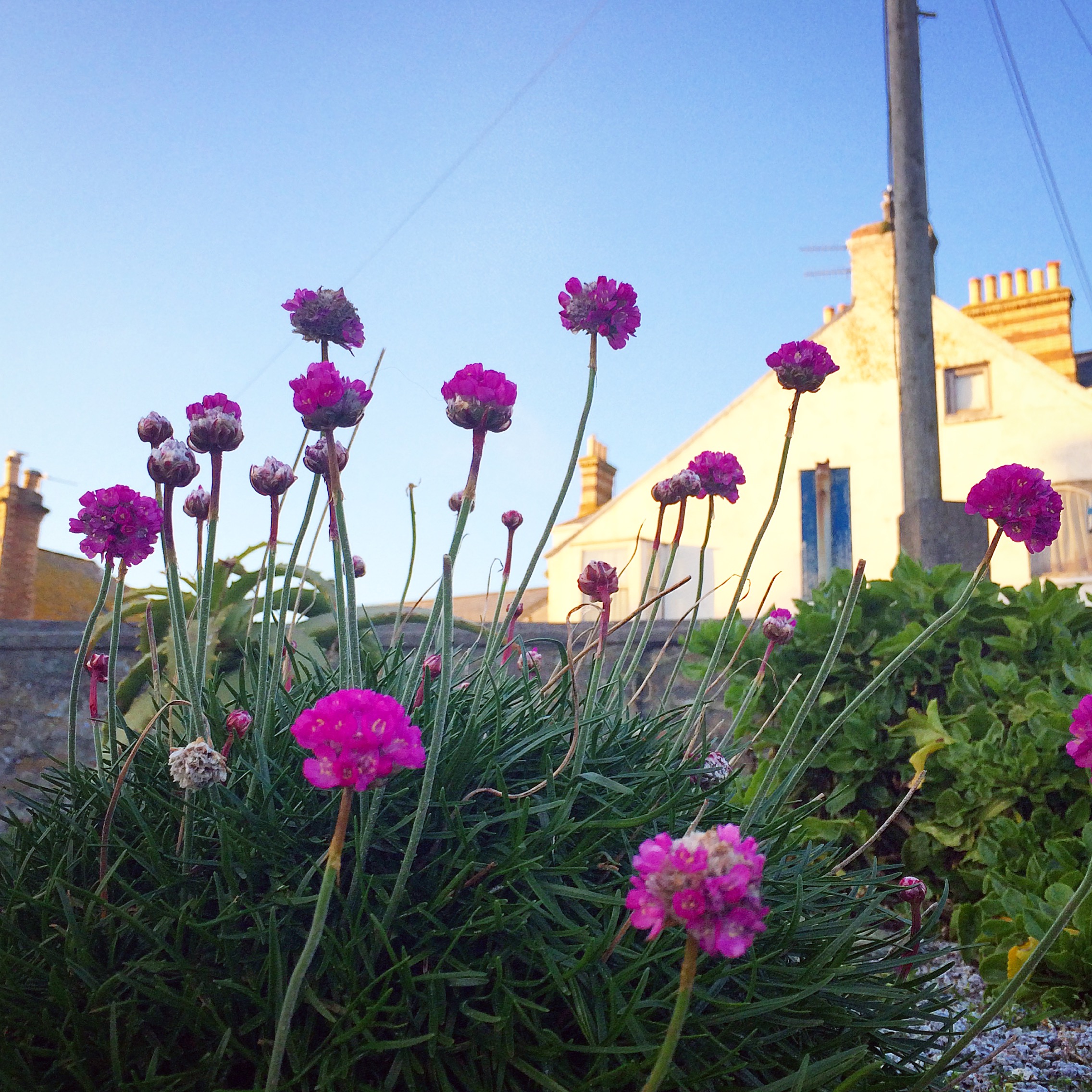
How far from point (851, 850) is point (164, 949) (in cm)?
211

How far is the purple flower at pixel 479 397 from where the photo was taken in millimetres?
1151

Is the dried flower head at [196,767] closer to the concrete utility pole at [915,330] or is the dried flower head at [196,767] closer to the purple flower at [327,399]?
the purple flower at [327,399]

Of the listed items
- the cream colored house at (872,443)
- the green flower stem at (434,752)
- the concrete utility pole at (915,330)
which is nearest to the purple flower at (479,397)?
the green flower stem at (434,752)

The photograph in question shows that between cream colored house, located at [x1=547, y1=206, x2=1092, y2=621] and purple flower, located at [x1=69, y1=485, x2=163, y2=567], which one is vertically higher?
cream colored house, located at [x1=547, y1=206, x2=1092, y2=621]

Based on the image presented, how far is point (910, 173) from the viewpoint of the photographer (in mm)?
5715

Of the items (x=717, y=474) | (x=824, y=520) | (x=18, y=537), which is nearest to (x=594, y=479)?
(x=824, y=520)

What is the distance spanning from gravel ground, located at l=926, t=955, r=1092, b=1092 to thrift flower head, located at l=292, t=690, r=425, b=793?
46.4 inches

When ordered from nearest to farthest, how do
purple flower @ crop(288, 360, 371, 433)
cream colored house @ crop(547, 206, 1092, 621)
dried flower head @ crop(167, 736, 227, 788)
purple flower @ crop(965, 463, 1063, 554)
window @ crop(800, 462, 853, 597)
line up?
1. dried flower head @ crop(167, 736, 227, 788)
2. purple flower @ crop(288, 360, 371, 433)
3. purple flower @ crop(965, 463, 1063, 554)
4. cream colored house @ crop(547, 206, 1092, 621)
5. window @ crop(800, 462, 853, 597)

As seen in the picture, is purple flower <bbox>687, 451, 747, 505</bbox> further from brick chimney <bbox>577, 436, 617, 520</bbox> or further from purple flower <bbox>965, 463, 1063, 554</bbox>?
brick chimney <bbox>577, 436, 617, 520</bbox>

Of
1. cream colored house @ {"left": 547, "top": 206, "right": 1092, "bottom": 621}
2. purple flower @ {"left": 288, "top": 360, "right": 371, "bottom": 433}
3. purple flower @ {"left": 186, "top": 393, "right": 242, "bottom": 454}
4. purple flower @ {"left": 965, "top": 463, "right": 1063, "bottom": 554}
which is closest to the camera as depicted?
purple flower @ {"left": 288, "top": 360, "right": 371, "bottom": 433}

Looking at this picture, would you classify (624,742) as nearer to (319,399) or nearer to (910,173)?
(319,399)

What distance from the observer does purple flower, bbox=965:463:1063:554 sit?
51.9 inches

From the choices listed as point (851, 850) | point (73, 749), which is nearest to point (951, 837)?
point (851, 850)

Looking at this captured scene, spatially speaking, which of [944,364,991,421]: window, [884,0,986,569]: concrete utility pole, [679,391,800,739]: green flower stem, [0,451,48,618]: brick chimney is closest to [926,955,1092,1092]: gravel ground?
[679,391,800,739]: green flower stem
